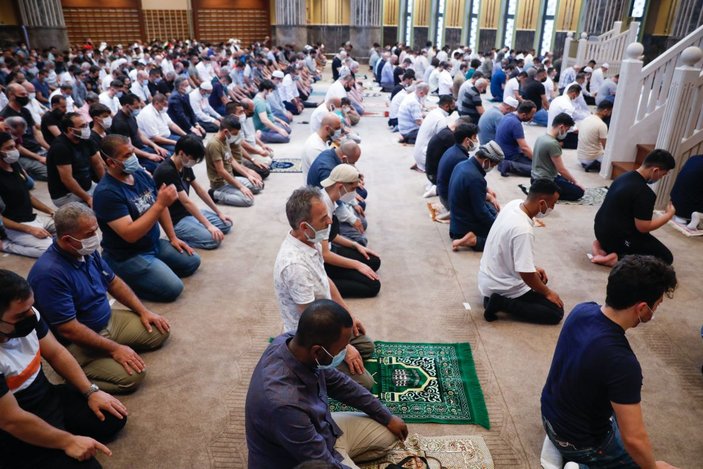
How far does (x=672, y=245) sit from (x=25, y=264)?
6.48 meters

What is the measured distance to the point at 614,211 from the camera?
468 centimetres

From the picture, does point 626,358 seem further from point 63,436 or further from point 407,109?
point 407,109

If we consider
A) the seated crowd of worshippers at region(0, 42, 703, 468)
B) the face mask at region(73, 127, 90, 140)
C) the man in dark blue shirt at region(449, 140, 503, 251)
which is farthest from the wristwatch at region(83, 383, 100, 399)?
the man in dark blue shirt at region(449, 140, 503, 251)

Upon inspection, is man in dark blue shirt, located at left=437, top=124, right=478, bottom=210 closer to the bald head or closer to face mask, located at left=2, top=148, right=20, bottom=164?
the bald head

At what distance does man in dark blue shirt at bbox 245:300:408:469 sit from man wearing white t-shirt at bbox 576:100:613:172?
6.85 metres

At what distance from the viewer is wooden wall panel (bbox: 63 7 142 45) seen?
76.3ft

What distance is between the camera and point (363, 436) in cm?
262

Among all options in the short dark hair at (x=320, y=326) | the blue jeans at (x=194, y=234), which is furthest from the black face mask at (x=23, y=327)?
the blue jeans at (x=194, y=234)

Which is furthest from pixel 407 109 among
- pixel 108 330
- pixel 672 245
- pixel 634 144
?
pixel 108 330

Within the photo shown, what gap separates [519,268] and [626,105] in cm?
496

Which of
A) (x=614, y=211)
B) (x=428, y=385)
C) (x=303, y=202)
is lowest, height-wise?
(x=428, y=385)

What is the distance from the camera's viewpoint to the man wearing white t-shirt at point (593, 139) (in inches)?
302

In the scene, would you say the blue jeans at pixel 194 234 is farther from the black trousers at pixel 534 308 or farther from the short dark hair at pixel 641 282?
the short dark hair at pixel 641 282

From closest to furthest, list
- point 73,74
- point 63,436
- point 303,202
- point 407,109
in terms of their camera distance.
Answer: point 63,436 < point 303,202 < point 407,109 < point 73,74
